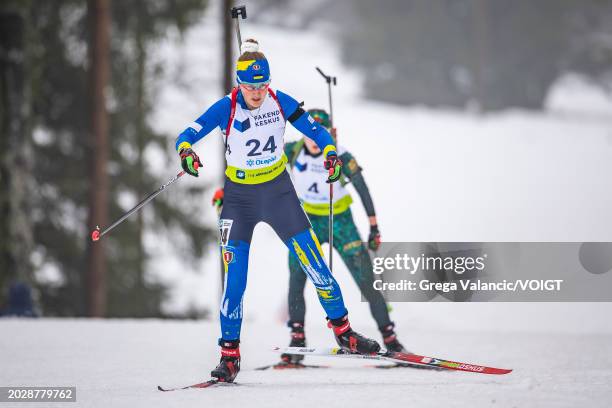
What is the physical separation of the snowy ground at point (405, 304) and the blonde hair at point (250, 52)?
228cm

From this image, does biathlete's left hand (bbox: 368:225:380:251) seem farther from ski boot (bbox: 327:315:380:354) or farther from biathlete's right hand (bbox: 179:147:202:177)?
biathlete's right hand (bbox: 179:147:202:177)

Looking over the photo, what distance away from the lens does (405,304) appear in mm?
16469

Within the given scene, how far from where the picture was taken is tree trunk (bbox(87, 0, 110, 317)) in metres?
13.4

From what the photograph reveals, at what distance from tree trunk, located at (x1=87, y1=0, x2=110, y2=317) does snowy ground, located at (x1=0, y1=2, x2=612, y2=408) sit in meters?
2.92

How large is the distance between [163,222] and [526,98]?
22.1m

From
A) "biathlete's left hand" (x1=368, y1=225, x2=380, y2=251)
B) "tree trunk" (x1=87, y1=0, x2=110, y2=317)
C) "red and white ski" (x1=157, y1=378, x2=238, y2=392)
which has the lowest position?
"red and white ski" (x1=157, y1=378, x2=238, y2=392)

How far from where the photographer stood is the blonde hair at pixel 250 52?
5.67m

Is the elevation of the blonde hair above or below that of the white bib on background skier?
above

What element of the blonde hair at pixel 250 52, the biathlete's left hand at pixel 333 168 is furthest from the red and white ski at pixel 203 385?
the blonde hair at pixel 250 52

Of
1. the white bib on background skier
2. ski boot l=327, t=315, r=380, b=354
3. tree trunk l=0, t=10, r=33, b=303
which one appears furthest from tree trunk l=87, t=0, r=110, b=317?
ski boot l=327, t=315, r=380, b=354

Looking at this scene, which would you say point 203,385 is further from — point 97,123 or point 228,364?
point 97,123

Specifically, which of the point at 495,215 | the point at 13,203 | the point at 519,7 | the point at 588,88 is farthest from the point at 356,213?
the point at 588,88

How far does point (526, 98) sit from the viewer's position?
3459 cm

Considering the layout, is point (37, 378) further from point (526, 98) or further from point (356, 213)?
point (526, 98)
